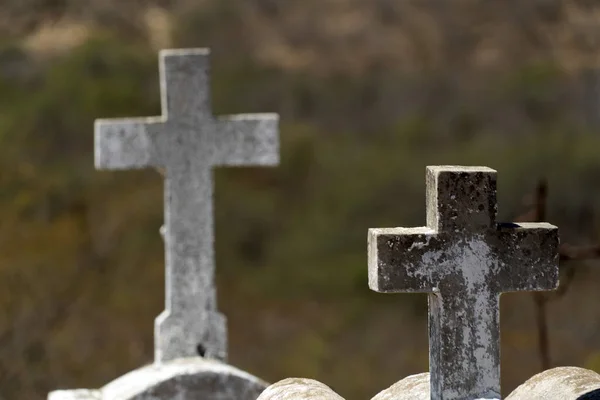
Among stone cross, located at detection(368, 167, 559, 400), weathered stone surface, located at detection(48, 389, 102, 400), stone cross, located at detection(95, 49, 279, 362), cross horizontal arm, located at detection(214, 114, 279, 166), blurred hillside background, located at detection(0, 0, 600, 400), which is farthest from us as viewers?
blurred hillside background, located at detection(0, 0, 600, 400)

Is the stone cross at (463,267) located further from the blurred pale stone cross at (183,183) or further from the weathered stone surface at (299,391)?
the blurred pale stone cross at (183,183)

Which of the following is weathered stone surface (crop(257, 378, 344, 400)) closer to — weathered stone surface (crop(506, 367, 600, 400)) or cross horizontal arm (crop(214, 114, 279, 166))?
weathered stone surface (crop(506, 367, 600, 400))

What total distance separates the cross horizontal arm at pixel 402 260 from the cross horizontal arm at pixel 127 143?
262 cm

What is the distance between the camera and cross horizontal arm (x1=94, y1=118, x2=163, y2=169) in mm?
6809

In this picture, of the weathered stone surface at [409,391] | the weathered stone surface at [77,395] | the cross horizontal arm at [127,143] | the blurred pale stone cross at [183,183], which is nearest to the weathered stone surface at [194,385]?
the weathered stone surface at [77,395]

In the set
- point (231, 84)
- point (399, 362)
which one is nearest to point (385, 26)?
point (231, 84)

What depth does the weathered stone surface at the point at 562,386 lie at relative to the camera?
13.9 ft

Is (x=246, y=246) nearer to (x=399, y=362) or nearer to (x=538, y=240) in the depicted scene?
(x=399, y=362)

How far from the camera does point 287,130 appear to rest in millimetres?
19109

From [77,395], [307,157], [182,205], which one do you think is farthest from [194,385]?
[307,157]

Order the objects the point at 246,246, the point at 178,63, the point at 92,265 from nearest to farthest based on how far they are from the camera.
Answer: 1. the point at 178,63
2. the point at 92,265
3. the point at 246,246

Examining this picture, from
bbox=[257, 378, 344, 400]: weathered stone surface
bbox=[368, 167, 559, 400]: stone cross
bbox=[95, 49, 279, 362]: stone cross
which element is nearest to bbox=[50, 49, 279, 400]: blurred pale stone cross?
bbox=[95, 49, 279, 362]: stone cross

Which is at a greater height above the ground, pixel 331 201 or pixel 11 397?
pixel 331 201

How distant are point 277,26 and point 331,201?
2.42 meters
